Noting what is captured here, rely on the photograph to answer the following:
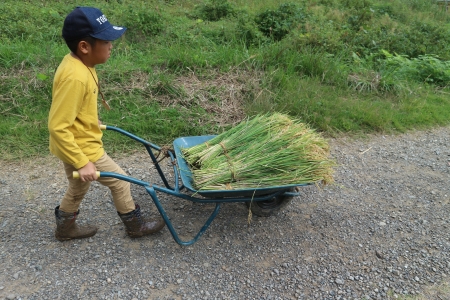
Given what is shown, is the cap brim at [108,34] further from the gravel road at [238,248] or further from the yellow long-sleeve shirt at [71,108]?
the gravel road at [238,248]

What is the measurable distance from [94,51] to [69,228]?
52.4 inches

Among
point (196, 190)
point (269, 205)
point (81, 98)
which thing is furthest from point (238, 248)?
point (81, 98)

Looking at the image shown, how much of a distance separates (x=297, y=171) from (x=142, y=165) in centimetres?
186

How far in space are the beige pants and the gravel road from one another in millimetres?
309

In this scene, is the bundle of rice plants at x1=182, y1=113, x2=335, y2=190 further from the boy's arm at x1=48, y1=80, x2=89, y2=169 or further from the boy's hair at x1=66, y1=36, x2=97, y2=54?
the boy's hair at x1=66, y1=36, x2=97, y2=54

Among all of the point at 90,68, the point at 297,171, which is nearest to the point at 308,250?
the point at 297,171

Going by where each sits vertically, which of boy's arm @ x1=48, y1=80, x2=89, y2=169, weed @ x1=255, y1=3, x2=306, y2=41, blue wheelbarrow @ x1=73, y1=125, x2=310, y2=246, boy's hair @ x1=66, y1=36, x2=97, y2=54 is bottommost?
weed @ x1=255, y1=3, x2=306, y2=41

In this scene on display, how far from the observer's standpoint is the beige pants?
2.64 metres

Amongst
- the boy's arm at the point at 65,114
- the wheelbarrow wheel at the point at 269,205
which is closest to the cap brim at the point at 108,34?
the boy's arm at the point at 65,114

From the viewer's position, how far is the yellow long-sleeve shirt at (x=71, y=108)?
7.37 ft

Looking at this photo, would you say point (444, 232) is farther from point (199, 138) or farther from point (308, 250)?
point (199, 138)

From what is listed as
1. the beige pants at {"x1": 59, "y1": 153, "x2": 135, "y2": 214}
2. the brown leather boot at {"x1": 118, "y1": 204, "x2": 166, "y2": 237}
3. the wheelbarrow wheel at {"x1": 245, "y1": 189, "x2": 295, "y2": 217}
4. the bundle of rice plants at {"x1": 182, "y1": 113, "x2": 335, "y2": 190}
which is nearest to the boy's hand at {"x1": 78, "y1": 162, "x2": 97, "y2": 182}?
the beige pants at {"x1": 59, "y1": 153, "x2": 135, "y2": 214}

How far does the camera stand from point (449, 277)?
9.15ft

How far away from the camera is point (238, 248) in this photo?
2939 millimetres
